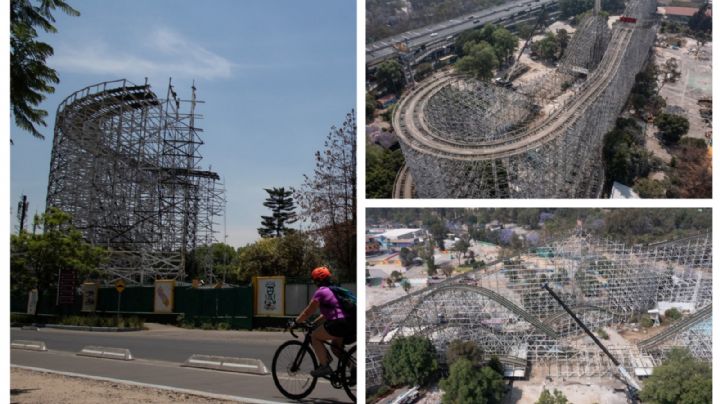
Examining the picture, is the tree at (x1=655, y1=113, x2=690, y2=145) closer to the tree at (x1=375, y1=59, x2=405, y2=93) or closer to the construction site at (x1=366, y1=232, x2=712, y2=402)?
the construction site at (x1=366, y1=232, x2=712, y2=402)

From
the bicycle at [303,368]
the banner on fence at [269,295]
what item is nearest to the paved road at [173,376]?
the bicycle at [303,368]

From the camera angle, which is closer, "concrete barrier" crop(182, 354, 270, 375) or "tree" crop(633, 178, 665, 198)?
"tree" crop(633, 178, 665, 198)

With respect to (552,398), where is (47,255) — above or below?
above

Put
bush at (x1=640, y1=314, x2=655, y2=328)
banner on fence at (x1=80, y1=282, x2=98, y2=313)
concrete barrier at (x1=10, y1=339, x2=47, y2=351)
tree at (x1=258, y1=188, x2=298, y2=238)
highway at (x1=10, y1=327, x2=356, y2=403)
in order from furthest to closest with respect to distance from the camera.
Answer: tree at (x1=258, y1=188, x2=298, y2=238) → banner on fence at (x1=80, y1=282, x2=98, y2=313) → concrete barrier at (x1=10, y1=339, x2=47, y2=351) → highway at (x1=10, y1=327, x2=356, y2=403) → bush at (x1=640, y1=314, x2=655, y2=328)

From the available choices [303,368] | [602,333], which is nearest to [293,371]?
[303,368]

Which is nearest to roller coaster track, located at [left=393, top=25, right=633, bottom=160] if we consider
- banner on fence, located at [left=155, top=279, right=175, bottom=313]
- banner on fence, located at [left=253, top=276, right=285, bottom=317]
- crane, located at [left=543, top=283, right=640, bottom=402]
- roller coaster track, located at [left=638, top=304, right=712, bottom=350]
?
crane, located at [left=543, top=283, right=640, bottom=402]

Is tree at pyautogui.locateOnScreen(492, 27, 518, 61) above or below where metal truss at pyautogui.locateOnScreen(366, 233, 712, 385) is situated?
above

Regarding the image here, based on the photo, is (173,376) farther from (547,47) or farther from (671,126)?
(671,126)

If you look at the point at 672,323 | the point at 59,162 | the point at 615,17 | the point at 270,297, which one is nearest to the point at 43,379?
the point at 672,323

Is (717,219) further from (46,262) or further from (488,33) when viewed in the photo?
(46,262)
